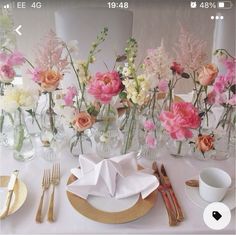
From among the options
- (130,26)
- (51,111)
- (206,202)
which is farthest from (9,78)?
(130,26)

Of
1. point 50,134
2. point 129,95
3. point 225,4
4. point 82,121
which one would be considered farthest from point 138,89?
point 225,4

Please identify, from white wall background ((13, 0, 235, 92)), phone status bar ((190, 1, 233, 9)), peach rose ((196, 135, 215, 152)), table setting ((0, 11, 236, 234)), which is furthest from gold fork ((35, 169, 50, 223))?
white wall background ((13, 0, 235, 92))

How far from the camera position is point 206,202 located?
2.00 feet

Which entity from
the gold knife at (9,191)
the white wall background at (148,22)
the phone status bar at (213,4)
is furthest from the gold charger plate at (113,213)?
→ the white wall background at (148,22)

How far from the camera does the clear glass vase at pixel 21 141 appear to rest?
0.70 meters

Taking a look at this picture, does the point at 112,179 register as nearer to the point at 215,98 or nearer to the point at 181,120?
the point at 181,120

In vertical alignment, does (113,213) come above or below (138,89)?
below

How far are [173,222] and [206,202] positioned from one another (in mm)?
88

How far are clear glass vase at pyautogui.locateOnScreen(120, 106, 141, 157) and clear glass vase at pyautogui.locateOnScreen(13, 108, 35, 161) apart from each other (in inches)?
8.8

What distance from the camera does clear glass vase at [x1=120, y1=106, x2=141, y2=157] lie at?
2.38 ft

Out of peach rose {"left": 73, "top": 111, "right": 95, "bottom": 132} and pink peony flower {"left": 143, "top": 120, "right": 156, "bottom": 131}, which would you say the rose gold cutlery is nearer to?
pink peony flower {"left": 143, "top": 120, "right": 156, "bottom": 131}

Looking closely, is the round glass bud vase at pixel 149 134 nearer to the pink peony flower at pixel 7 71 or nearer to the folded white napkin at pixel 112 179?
the folded white napkin at pixel 112 179

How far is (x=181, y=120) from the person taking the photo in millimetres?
577

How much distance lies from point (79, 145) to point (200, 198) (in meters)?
0.31
